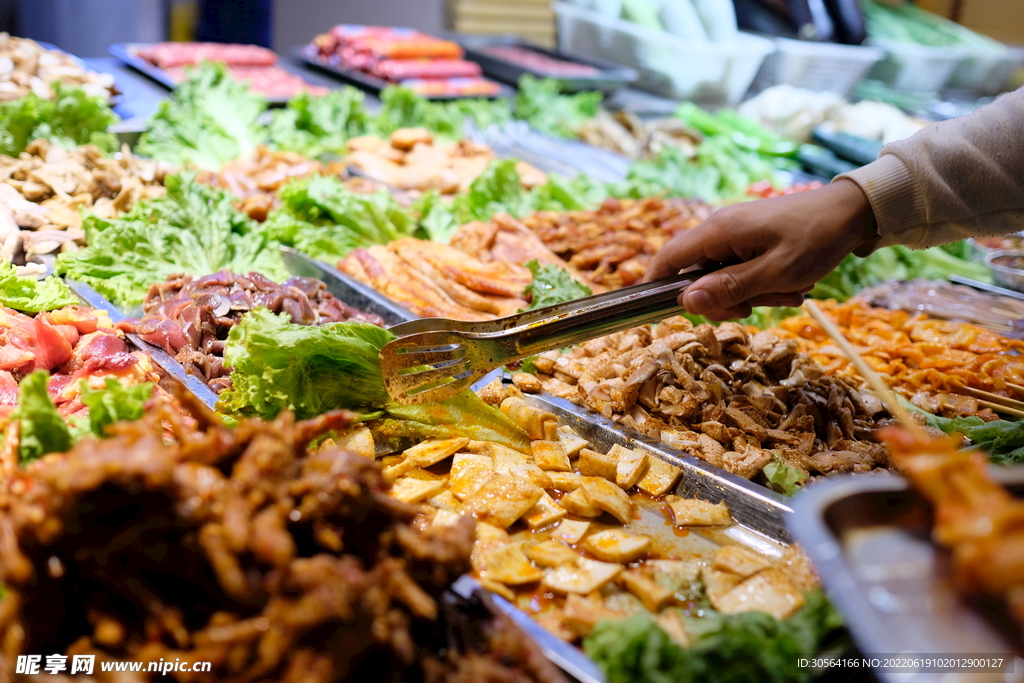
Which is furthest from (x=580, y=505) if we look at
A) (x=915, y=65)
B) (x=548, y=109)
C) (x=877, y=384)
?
(x=915, y=65)

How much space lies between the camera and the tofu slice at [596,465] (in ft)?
7.41

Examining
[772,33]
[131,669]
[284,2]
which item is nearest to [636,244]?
[131,669]

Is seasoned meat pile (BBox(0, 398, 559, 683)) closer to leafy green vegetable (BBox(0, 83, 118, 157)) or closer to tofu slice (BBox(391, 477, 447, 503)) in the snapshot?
tofu slice (BBox(391, 477, 447, 503))

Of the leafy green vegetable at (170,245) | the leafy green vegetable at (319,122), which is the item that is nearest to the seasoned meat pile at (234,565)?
the leafy green vegetable at (170,245)

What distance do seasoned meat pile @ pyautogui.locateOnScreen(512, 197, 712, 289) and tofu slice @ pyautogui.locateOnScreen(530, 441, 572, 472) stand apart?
161 cm

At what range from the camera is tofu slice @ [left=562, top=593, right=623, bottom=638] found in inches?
62.7

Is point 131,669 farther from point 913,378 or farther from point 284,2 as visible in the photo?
point 284,2

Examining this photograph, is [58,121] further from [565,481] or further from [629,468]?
[629,468]

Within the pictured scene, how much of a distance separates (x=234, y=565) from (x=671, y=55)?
7.20 meters

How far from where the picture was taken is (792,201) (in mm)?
2293

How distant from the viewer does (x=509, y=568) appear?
179cm

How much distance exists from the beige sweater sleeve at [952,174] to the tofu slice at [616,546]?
4.43 ft

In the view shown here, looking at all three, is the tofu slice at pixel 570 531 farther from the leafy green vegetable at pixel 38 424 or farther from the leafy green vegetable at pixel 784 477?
the leafy green vegetable at pixel 38 424

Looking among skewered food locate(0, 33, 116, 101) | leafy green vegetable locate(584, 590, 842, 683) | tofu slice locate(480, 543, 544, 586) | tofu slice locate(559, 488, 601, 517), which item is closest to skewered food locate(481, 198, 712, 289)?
tofu slice locate(559, 488, 601, 517)
